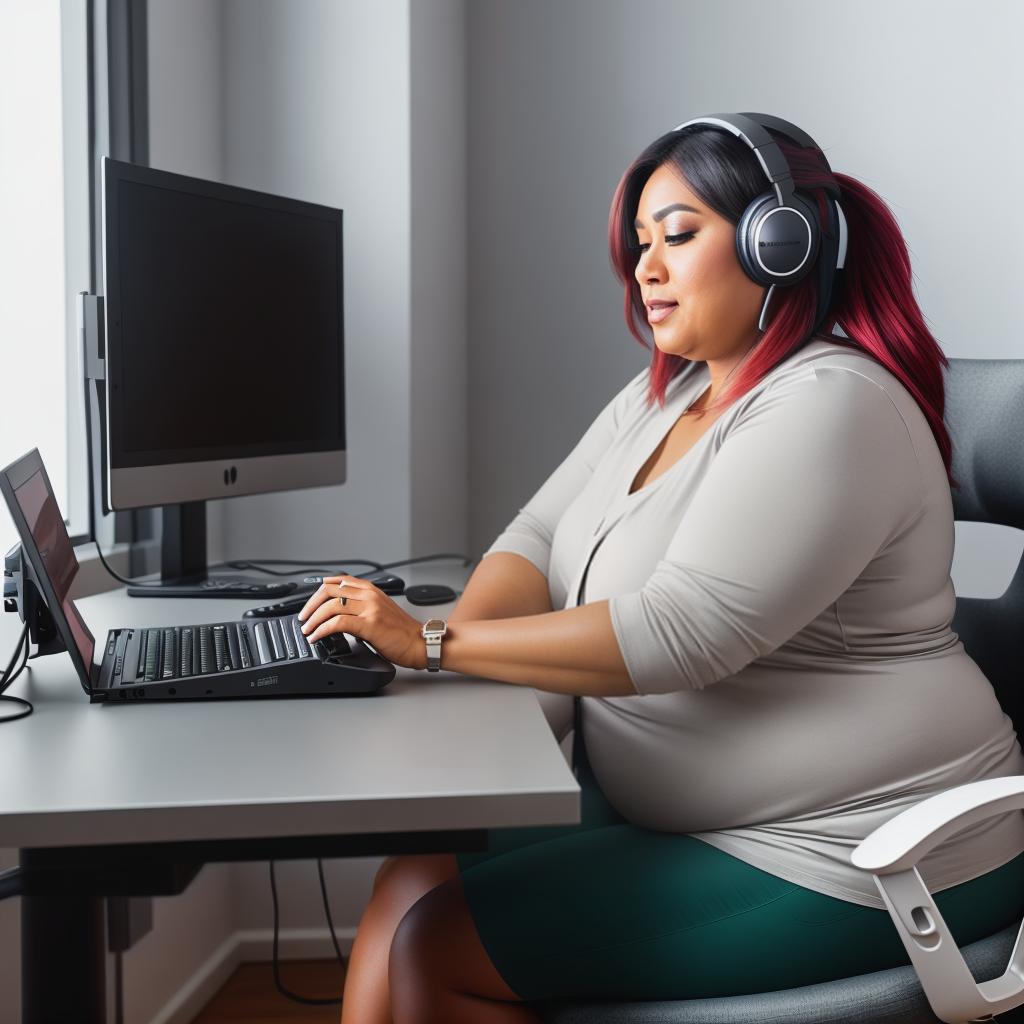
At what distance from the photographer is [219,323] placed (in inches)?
62.7

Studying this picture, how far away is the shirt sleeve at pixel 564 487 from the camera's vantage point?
5.07 feet

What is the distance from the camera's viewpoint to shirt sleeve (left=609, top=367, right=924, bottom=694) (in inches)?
39.7

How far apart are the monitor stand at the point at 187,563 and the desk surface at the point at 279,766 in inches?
19.8

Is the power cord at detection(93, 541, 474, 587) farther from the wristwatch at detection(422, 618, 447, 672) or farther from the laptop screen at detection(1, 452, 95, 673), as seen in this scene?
the wristwatch at detection(422, 618, 447, 672)

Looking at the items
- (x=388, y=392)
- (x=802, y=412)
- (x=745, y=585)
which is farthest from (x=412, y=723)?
(x=388, y=392)

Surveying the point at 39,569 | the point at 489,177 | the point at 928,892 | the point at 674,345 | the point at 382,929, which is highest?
the point at 489,177

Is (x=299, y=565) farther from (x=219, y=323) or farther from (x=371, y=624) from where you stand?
(x=371, y=624)

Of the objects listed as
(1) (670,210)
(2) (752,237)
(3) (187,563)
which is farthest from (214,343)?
(2) (752,237)

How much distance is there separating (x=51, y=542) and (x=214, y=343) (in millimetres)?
558

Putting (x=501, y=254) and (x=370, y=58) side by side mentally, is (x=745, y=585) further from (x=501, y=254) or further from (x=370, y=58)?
(x=501, y=254)

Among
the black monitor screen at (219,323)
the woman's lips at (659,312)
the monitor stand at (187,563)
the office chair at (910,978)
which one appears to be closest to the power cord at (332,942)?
the monitor stand at (187,563)

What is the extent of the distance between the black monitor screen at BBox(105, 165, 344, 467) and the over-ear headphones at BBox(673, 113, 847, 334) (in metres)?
0.69

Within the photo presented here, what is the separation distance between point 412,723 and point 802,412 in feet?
1.45

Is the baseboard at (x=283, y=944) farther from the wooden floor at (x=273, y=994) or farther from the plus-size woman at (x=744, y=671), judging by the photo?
the plus-size woman at (x=744, y=671)
